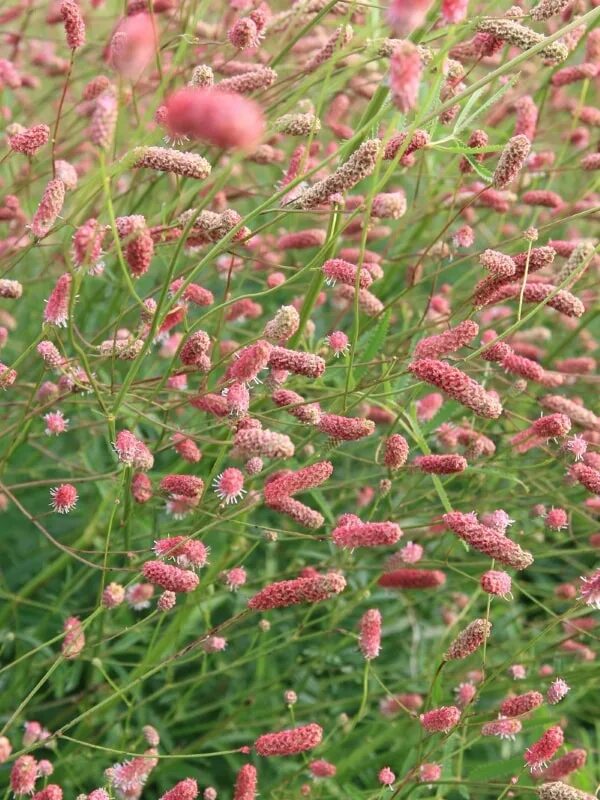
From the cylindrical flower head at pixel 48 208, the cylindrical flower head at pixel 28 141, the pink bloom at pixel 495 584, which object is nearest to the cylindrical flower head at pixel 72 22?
the cylindrical flower head at pixel 28 141

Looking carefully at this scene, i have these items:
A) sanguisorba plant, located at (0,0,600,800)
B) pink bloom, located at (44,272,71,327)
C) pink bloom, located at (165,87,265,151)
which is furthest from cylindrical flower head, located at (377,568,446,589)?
pink bloom, located at (165,87,265,151)

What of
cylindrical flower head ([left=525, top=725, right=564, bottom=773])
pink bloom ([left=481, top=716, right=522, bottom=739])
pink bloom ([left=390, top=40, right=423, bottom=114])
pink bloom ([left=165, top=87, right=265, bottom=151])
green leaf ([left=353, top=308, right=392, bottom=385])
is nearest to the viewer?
pink bloom ([left=165, top=87, right=265, bottom=151])

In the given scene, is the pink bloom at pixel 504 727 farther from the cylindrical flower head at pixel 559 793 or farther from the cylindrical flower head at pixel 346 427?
the cylindrical flower head at pixel 346 427

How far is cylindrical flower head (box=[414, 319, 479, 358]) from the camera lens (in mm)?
1883

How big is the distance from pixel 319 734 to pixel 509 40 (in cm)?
124

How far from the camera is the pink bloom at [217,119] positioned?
3.90 feet

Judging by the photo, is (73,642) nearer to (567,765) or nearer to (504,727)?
(504,727)

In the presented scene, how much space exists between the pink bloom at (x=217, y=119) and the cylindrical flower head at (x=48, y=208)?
50 cm

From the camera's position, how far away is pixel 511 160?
184cm

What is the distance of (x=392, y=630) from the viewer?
2.95 meters

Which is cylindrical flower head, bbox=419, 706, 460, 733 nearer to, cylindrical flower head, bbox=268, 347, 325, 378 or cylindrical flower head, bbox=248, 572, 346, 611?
cylindrical flower head, bbox=248, 572, 346, 611

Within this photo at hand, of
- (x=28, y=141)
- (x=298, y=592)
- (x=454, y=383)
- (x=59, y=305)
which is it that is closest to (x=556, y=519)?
(x=454, y=383)

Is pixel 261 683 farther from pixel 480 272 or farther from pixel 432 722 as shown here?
pixel 480 272

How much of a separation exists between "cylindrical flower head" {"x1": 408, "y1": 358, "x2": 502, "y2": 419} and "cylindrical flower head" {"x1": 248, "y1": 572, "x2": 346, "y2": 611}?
14.3 inches
